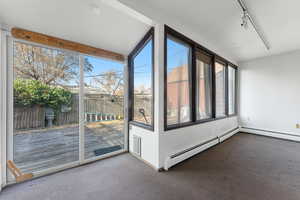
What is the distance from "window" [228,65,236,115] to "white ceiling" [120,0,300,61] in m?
1.22

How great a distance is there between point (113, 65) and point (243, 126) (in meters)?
5.28

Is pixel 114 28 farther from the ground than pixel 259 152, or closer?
farther from the ground

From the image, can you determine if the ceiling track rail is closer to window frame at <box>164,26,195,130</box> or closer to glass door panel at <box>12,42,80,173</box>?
window frame at <box>164,26,195,130</box>

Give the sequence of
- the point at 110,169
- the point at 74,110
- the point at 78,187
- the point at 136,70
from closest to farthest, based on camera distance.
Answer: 1. the point at 78,187
2. the point at 110,169
3. the point at 74,110
4. the point at 136,70

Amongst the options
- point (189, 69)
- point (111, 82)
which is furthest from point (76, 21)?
point (189, 69)

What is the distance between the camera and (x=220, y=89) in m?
4.20

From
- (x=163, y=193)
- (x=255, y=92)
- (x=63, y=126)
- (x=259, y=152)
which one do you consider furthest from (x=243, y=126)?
(x=63, y=126)

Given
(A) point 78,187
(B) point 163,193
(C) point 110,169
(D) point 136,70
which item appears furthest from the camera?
(D) point 136,70

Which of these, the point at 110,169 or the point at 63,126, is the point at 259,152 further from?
the point at 63,126

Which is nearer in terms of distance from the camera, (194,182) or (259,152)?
(194,182)

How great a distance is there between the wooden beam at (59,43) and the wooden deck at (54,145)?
148 cm

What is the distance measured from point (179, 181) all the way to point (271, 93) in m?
4.65

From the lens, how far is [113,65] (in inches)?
115

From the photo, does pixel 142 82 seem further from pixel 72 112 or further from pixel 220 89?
pixel 220 89
